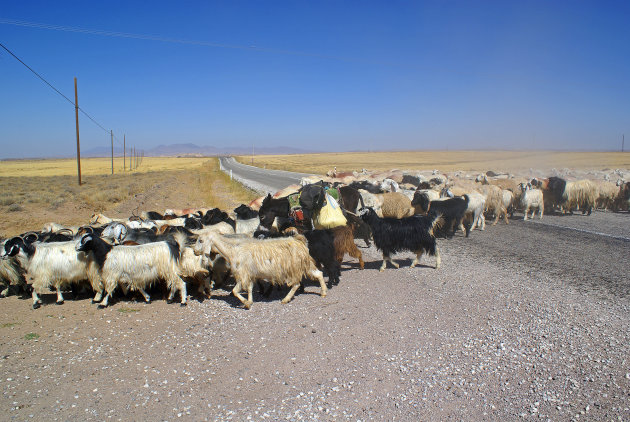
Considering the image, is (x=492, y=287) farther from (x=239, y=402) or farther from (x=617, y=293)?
(x=239, y=402)

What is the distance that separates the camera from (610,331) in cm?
526

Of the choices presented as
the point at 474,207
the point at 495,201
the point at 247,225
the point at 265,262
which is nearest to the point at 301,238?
the point at 265,262

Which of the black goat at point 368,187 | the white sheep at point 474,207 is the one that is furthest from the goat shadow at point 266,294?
the black goat at point 368,187

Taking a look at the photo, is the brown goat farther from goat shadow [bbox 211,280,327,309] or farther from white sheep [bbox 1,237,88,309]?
white sheep [bbox 1,237,88,309]

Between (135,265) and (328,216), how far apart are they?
13.2 feet

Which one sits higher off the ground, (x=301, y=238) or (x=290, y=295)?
(x=301, y=238)

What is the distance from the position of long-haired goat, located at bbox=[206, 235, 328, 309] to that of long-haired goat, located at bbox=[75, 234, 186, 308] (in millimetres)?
810

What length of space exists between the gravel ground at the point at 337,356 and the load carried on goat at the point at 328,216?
1.78 metres

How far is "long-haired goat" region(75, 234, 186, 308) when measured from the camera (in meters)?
6.43

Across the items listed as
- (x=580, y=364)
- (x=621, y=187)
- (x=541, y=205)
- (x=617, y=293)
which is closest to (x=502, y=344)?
(x=580, y=364)

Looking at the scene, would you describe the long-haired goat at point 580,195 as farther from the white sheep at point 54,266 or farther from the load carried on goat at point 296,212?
the white sheep at point 54,266

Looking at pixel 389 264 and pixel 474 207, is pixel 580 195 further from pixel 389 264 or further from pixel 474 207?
pixel 389 264

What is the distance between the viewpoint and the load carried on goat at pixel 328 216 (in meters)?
8.66

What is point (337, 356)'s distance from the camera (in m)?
4.79
